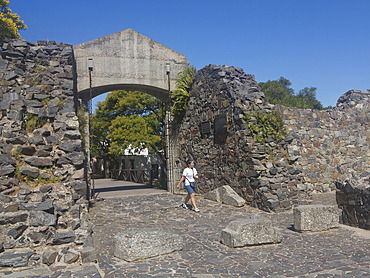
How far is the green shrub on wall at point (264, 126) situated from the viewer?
29.6 feet

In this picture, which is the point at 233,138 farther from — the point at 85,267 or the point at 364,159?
the point at 364,159

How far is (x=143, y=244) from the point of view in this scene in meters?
4.83

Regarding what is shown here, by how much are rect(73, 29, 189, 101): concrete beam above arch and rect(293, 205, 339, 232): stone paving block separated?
7.54 meters

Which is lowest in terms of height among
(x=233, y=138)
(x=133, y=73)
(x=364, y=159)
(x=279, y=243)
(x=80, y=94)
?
(x=279, y=243)

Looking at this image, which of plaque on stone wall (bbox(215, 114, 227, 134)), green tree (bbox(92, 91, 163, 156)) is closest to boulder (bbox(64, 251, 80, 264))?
plaque on stone wall (bbox(215, 114, 227, 134))

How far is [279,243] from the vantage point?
5.53 metres

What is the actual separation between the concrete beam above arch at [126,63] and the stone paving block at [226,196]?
4.65m

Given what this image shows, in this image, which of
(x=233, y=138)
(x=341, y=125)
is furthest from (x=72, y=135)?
(x=341, y=125)

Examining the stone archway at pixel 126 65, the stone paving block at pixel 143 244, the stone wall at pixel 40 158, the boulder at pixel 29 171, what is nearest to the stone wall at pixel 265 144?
the stone archway at pixel 126 65

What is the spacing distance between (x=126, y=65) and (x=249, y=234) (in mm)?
8188

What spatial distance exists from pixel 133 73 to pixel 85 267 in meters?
8.32

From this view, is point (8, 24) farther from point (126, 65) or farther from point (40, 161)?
point (40, 161)

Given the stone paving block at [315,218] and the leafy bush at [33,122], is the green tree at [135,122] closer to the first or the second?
the leafy bush at [33,122]

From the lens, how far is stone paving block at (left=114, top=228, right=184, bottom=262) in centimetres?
473
